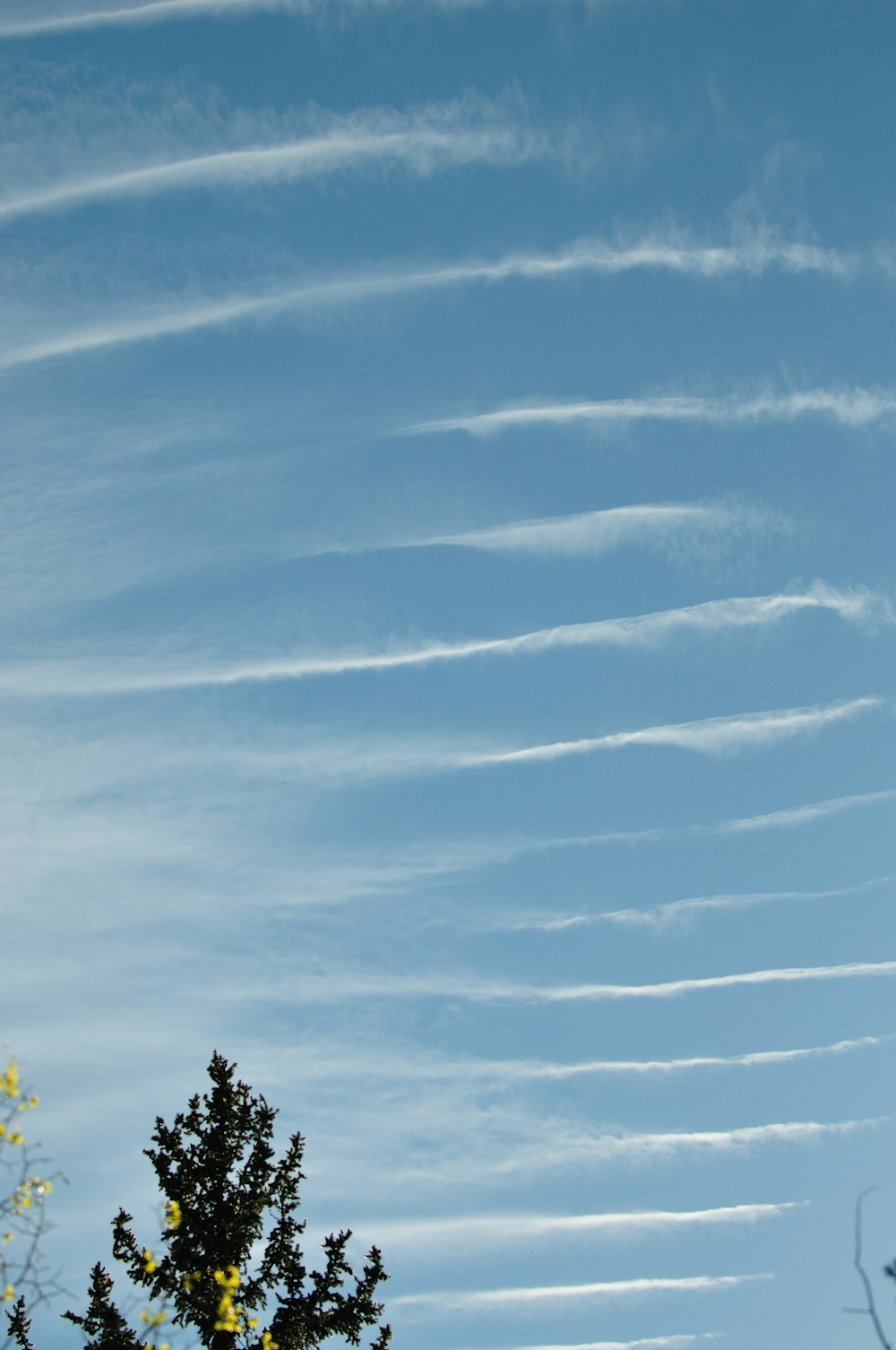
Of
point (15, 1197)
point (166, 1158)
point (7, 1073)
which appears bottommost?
point (15, 1197)

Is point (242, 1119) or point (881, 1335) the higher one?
point (242, 1119)

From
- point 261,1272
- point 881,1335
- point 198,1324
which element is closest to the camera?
point 881,1335

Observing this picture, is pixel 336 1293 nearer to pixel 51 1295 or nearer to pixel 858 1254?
pixel 51 1295

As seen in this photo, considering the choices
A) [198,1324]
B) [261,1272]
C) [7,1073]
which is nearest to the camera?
[7,1073]

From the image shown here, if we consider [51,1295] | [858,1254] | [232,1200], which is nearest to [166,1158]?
[232,1200]

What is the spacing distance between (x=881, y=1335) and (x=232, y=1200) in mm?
18663

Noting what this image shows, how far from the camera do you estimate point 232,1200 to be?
69.7ft

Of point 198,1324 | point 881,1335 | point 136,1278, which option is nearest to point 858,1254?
point 881,1335

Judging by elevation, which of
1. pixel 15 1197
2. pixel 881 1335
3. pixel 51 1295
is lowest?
pixel 881 1335

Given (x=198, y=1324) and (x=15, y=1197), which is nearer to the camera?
(x=15, y=1197)

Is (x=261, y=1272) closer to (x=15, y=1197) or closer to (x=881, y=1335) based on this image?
(x=15, y=1197)

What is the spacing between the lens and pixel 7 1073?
9.58m

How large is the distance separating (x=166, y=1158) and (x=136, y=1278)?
6.77 ft

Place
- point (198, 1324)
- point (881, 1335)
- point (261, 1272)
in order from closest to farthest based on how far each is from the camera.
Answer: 1. point (881, 1335)
2. point (198, 1324)
3. point (261, 1272)
